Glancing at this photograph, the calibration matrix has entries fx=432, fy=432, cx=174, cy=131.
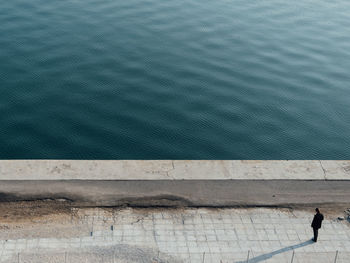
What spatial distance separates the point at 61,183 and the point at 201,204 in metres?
6.48

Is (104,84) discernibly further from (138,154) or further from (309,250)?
(309,250)

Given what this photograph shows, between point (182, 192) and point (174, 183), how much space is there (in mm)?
641

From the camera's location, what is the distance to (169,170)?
20.8 meters

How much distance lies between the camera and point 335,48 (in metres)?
40.7

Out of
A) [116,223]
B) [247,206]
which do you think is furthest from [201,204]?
[116,223]

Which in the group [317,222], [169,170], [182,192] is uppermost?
[317,222]

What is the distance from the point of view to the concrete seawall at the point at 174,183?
19438 mm

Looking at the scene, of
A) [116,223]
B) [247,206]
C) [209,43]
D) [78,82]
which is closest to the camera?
[116,223]

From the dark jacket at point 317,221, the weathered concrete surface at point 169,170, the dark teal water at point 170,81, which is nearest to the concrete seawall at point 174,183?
the weathered concrete surface at point 169,170

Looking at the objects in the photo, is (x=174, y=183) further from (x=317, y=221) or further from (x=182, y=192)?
(x=317, y=221)

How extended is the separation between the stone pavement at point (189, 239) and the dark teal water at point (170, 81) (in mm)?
7523

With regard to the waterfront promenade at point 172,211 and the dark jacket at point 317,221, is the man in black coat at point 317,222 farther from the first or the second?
the waterfront promenade at point 172,211

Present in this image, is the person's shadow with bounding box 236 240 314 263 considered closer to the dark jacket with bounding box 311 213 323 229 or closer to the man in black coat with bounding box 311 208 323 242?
the man in black coat with bounding box 311 208 323 242

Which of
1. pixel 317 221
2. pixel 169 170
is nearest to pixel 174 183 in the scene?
pixel 169 170
